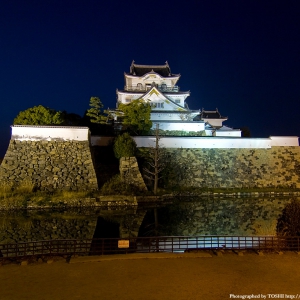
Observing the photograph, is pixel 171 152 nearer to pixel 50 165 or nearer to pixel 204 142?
pixel 204 142

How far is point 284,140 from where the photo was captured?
26.1m

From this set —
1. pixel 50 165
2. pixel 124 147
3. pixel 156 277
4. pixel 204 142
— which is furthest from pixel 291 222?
pixel 204 142

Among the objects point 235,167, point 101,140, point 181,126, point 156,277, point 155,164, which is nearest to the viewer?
point 156,277

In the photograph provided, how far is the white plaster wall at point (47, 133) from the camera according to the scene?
803 inches

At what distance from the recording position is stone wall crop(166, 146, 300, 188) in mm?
23281

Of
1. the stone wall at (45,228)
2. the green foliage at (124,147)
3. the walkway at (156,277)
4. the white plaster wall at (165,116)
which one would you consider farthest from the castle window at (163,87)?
the walkway at (156,277)

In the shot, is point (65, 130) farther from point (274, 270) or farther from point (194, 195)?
point (274, 270)

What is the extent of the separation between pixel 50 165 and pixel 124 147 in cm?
511

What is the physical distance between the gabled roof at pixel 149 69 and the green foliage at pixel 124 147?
14.6m

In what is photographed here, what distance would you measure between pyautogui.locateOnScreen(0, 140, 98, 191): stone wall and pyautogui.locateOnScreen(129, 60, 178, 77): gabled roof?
16.6m

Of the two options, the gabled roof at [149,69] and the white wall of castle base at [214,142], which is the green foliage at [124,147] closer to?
the white wall of castle base at [214,142]

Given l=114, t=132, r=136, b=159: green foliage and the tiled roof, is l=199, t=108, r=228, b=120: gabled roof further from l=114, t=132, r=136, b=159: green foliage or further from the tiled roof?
l=114, t=132, r=136, b=159: green foliage

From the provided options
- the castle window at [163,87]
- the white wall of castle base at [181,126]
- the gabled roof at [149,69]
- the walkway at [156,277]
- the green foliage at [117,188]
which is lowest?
the walkway at [156,277]

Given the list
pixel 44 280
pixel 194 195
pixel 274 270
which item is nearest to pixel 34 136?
pixel 194 195
